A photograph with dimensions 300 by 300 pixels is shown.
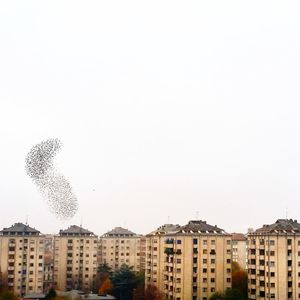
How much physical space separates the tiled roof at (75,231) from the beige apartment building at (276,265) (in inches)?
1249

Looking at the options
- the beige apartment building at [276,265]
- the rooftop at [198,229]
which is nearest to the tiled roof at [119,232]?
the rooftop at [198,229]

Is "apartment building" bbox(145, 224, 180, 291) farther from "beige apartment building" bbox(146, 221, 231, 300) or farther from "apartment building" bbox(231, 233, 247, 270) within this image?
"apartment building" bbox(231, 233, 247, 270)

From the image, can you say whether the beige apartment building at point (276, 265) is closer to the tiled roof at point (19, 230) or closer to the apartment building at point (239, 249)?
the tiled roof at point (19, 230)

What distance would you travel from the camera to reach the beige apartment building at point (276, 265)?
147ft

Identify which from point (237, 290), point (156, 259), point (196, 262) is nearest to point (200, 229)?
point (196, 262)

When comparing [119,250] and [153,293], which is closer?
[153,293]

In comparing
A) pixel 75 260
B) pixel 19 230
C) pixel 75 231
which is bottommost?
pixel 75 260

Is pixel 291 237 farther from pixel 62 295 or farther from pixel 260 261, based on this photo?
pixel 62 295

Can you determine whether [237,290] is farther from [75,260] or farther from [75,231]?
[75,231]

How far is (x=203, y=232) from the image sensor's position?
2052 inches

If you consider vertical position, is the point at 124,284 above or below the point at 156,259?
below

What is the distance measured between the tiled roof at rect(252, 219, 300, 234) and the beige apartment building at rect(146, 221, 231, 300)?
197 inches

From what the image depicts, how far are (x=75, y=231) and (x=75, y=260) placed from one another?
417 cm

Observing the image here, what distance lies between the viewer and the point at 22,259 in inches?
2429
